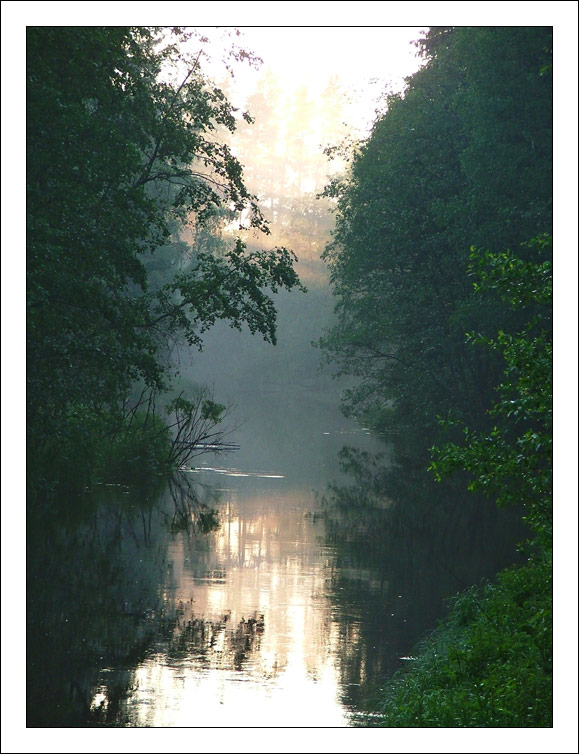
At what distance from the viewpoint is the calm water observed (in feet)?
31.1

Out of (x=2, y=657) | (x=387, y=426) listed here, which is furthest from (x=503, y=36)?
(x=387, y=426)

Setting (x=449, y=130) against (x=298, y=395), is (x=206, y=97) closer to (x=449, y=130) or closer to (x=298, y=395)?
(x=449, y=130)

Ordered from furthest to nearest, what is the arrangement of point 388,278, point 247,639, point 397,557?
point 388,278, point 397,557, point 247,639

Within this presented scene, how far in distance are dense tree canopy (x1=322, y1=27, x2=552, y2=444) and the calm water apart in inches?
281

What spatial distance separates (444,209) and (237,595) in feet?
55.9

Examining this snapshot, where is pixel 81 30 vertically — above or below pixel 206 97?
below

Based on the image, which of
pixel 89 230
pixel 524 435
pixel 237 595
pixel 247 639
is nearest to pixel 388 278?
pixel 89 230

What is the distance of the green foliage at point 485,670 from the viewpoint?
8.07 meters

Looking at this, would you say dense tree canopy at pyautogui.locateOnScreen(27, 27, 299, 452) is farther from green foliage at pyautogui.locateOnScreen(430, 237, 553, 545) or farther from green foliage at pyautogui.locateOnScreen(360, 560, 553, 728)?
green foliage at pyautogui.locateOnScreen(360, 560, 553, 728)

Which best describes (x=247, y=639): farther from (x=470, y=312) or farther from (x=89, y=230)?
(x=470, y=312)

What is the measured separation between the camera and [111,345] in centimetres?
1606

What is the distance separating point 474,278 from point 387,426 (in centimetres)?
1587

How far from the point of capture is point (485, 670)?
30.8ft

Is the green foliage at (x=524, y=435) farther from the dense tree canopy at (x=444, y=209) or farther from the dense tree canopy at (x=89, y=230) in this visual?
the dense tree canopy at (x=444, y=209)
